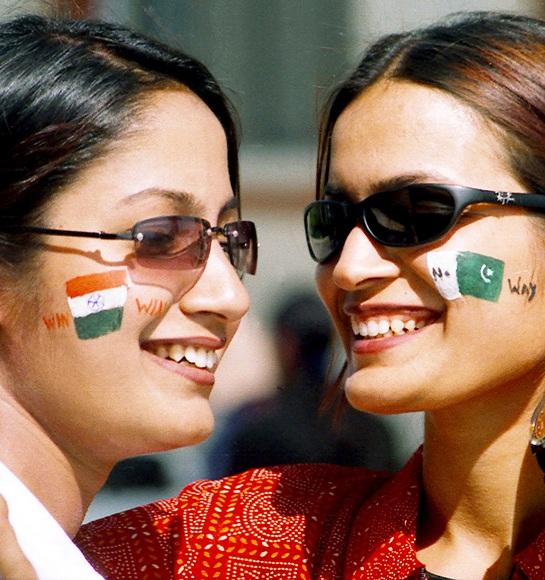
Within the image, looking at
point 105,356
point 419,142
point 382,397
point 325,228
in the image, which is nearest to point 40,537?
point 105,356

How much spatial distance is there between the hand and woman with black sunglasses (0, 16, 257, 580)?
1.14 ft

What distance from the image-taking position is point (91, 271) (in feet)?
8.71

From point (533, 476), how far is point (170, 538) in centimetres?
85

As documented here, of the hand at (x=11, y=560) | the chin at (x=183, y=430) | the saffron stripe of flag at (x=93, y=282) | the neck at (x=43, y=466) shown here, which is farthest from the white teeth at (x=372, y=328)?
the hand at (x=11, y=560)

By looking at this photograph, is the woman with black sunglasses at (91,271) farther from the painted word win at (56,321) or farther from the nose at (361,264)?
the nose at (361,264)

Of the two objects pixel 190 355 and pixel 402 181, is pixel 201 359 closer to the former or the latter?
pixel 190 355

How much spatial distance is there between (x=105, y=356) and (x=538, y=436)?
931 mm

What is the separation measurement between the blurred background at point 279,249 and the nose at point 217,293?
3.69 ft

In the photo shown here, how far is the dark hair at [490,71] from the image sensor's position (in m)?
2.86

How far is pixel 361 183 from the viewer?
116 inches

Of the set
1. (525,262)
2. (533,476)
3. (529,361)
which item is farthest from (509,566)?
(525,262)

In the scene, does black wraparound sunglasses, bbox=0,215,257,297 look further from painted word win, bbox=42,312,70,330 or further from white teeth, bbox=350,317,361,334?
white teeth, bbox=350,317,361,334

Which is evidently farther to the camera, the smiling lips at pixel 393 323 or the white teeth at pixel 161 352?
the smiling lips at pixel 393 323

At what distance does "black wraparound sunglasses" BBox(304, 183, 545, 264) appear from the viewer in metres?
2.82
